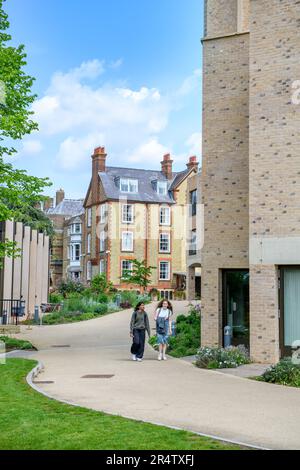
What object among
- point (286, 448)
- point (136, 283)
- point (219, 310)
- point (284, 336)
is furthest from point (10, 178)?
point (136, 283)

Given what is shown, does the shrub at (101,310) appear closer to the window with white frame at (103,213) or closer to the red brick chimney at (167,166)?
the window with white frame at (103,213)

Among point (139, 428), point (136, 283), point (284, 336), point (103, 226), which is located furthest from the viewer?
point (103, 226)

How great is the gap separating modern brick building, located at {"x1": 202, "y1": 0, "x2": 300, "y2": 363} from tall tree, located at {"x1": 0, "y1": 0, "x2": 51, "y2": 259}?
5201 mm

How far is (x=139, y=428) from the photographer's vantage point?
312 inches

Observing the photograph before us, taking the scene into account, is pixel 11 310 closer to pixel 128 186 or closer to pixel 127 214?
pixel 127 214

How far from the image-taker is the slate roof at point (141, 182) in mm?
58625

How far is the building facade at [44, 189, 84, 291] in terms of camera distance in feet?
219

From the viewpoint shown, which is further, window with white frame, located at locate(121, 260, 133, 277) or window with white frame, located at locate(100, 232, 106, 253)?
window with white frame, located at locate(100, 232, 106, 253)

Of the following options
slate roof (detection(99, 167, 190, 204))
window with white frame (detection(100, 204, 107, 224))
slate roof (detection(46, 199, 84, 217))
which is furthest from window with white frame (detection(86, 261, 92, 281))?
slate roof (detection(46, 199, 84, 217))

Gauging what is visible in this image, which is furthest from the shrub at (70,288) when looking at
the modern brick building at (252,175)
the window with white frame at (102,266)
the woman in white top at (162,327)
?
the modern brick building at (252,175)

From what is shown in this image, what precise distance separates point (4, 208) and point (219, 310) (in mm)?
6635

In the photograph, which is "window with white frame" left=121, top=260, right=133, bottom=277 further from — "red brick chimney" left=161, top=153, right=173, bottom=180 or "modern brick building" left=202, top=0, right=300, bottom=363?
"modern brick building" left=202, top=0, right=300, bottom=363

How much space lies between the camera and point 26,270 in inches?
1423

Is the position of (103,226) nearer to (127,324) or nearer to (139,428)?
(127,324)
